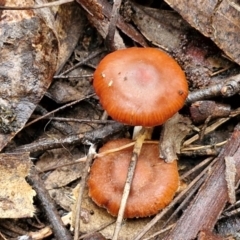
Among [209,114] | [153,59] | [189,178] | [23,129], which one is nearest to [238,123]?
[209,114]

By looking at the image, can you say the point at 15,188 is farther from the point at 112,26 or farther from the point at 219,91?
the point at 219,91

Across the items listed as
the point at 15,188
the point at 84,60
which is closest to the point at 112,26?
the point at 84,60

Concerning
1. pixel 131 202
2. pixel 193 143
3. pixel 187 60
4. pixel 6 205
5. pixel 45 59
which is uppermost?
pixel 187 60

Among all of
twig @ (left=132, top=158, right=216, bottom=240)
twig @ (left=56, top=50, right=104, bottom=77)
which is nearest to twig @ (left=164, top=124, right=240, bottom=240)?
twig @ (left=132, top=158, right=216, bottom=240)

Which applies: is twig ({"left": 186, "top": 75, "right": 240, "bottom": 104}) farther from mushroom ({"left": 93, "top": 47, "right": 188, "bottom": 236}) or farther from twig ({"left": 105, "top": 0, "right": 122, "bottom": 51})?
twig ({"left": 105, "top": 0, "right": 122, "bottom": 51})

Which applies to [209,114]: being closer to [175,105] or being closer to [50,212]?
[175,105]
